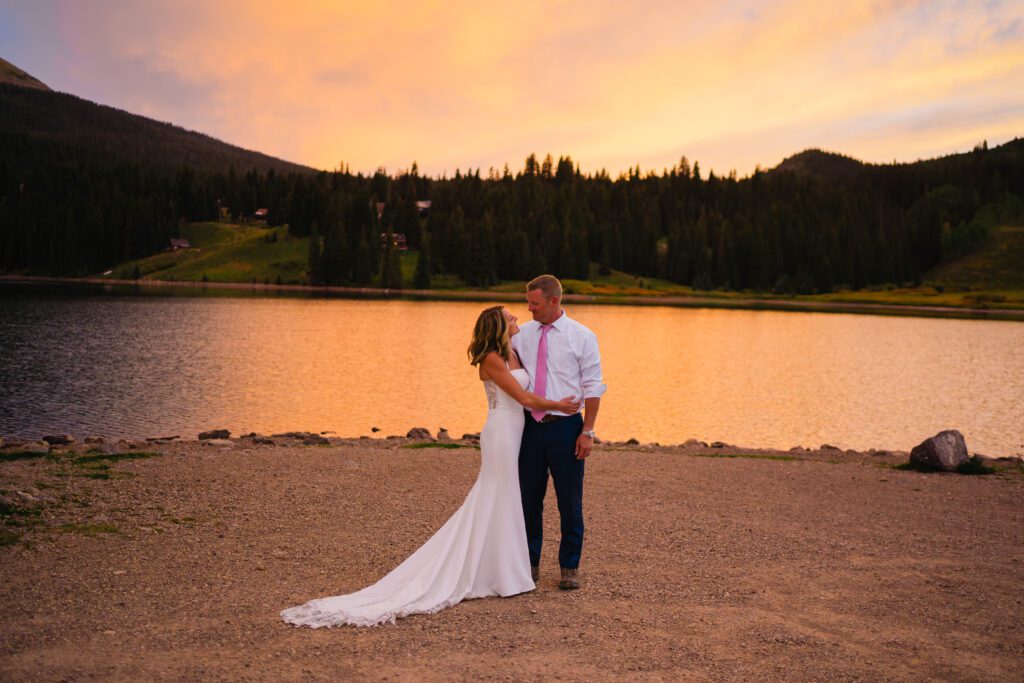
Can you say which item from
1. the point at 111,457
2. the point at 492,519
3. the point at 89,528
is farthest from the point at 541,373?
the point at 111,457

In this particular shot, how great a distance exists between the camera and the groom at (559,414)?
28.6ft

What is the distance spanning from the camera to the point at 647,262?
605ft

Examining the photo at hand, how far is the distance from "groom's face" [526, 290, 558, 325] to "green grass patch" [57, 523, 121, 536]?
6.69 m

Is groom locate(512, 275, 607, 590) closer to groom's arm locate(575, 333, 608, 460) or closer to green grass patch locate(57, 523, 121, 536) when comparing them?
groom's arm locate(575, 333, 608, 460)

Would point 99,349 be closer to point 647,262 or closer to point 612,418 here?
point 612,418

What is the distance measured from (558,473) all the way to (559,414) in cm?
70

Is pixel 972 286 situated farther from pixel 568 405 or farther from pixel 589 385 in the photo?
pixel 568 405

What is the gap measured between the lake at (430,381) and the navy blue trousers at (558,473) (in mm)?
17834

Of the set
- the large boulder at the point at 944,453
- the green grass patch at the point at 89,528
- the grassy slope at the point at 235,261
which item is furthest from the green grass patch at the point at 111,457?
the grassy slope at the point at 235,261

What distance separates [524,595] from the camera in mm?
8922

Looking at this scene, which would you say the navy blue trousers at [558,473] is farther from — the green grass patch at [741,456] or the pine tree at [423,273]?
the pine tree at [423,273]

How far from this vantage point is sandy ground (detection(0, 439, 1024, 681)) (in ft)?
23.1

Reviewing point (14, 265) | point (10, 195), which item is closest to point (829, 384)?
point (14, 265)

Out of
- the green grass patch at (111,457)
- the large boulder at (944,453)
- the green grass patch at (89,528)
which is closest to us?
the green grass patch at (89,528)
